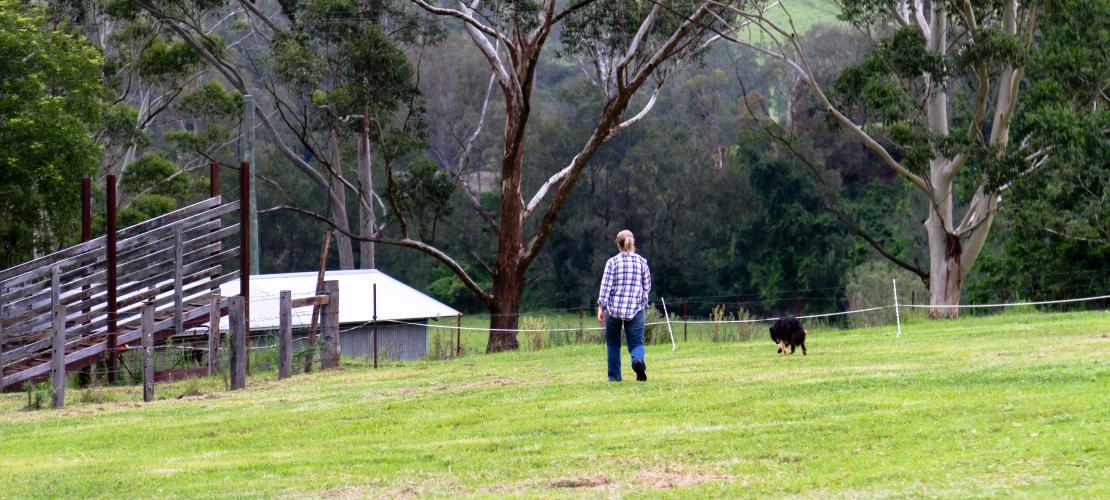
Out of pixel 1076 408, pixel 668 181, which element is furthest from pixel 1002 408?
pixel 668 181

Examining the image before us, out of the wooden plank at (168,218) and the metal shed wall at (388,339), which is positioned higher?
the wooden plank at (168,218)

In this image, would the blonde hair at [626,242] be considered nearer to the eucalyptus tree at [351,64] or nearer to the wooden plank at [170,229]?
the wooden plank at [170,229]

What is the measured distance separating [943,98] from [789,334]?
16.4m

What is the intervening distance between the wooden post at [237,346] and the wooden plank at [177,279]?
4532 mm

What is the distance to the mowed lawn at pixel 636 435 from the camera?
877 centimetres

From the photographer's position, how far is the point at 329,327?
69.0 ft

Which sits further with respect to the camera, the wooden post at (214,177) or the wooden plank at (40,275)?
the wooden post at (214,177)

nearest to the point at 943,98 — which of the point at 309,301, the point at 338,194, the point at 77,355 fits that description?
the point at 309,301

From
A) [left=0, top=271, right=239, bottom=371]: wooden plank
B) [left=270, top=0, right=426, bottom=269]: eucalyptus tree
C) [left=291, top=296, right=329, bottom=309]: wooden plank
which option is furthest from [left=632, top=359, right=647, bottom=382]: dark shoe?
[left=270, top=0, right=426, bottom=269]: eucalyptus tree

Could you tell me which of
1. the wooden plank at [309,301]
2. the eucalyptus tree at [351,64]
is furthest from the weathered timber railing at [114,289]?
the eucalyptus tree at [351,64]

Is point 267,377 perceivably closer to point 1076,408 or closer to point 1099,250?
point 1076,408

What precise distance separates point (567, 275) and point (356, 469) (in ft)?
183

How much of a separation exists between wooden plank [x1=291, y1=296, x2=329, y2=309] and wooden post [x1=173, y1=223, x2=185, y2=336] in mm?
2716

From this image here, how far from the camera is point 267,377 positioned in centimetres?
1981
